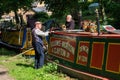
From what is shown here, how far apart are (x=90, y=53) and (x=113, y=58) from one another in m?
1.13

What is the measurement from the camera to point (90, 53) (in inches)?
389

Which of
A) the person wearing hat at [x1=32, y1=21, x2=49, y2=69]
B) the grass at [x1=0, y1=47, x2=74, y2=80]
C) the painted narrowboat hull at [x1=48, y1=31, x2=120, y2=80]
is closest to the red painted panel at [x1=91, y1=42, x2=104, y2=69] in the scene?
the painted narrowboat hull at [x1=48, y1=31, x2=120, y2=80]

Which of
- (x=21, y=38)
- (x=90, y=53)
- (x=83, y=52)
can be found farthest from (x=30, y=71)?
(x=21, y=38)

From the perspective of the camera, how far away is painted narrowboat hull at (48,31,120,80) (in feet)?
29.0

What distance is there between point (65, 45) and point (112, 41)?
292cm

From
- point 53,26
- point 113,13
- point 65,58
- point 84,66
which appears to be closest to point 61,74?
point 65,58

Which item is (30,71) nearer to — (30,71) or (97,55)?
(30,71)

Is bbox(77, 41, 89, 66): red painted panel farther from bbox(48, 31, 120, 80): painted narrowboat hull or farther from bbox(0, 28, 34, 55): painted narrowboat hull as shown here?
bbox(0, 28, 34, 55): painted narrowboat hull

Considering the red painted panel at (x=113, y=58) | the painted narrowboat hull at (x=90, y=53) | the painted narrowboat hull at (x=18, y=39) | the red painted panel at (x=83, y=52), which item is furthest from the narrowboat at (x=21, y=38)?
the red painted panel at (x=113, y=58)

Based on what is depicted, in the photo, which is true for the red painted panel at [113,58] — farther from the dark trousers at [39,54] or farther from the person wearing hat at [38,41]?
the dark trousers at [39,54]

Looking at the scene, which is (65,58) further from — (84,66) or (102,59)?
(102,59)

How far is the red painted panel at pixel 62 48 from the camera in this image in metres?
11.1

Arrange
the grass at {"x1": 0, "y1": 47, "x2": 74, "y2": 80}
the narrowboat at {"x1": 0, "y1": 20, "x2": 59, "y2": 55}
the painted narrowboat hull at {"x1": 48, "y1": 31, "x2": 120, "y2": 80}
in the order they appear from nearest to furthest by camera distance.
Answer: the painted narrowboat hull at {"x1": 48, "y1": 31, "x2": 120, "y2": 80}
the grass at {"x1": 0, "y1": 47, "x2": 74, "y2": 80}
the narrowboat at {"x1": 0, "y1": 20, "x2": 59, "y2": 55}

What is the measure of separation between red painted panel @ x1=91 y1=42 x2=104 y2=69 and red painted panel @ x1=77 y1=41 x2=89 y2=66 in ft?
1.32
